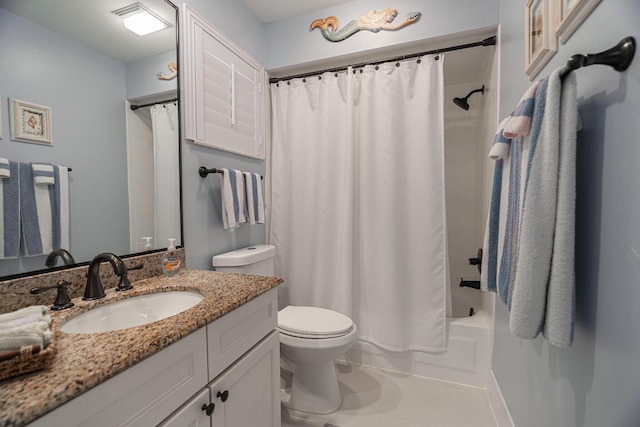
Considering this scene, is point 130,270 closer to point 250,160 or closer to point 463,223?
point 250,160

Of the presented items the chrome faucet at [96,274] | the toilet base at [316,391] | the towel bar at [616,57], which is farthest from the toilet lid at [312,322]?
the towel bar at [616,57]

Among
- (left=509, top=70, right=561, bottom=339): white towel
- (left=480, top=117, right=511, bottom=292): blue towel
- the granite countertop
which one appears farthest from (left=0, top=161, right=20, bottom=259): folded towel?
(left=480, top=117, right=511, bottom=292): blue towel

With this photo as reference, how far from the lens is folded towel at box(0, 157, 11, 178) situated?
0.80m

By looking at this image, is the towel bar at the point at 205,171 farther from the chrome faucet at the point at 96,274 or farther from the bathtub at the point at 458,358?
the bathtub at the point at 458,358

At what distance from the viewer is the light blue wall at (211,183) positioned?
148 centimetres

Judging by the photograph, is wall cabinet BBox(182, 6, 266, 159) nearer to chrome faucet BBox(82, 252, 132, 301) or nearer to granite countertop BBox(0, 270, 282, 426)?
chrome faucet BBox(82, 252, 132, 301)

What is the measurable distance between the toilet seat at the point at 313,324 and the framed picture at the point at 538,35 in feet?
4.60

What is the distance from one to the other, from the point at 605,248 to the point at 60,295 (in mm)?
1497

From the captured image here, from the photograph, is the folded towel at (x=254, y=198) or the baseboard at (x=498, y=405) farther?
the folded towel at (x=254, y=198)

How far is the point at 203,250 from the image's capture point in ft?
5.13

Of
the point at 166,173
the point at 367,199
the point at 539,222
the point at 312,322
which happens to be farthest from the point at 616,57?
the point at 166,173

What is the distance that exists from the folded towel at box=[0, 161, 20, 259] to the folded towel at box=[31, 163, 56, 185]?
1.6 inches

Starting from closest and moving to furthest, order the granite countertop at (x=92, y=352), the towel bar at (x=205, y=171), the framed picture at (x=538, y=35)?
the granite countertop at (x=92, y=352)
the framed picture at (x=538, y=35)
the towel bar at (x=205, y=171)

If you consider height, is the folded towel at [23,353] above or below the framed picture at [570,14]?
below
